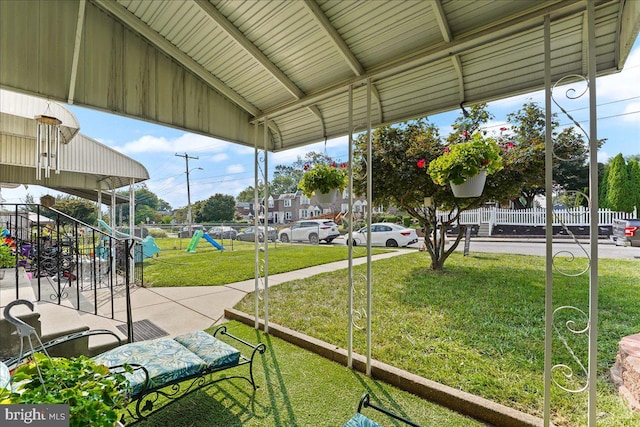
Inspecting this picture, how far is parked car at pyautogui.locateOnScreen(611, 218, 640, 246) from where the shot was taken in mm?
3665

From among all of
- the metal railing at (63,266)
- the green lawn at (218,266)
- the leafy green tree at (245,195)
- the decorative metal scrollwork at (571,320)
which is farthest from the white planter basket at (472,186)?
the leafy green tree at (245,195)

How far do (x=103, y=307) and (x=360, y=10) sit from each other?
5144mm

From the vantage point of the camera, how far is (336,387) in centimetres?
234

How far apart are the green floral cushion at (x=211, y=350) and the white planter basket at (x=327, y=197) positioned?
160cm

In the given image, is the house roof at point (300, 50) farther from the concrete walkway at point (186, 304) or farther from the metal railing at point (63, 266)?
the concrete walkway at point (186, 304)

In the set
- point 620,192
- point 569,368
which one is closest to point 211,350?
point 569,368

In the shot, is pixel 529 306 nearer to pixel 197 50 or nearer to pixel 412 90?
pixel 412 90

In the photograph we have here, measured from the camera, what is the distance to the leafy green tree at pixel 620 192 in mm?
3254

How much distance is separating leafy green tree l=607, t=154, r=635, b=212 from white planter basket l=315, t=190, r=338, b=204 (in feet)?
10.3

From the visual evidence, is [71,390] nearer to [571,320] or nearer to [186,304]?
[571,320]

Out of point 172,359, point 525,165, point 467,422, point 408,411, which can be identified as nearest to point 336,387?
point 408,411

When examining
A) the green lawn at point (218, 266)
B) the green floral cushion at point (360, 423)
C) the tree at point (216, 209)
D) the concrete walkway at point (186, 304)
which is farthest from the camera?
the tree at point (216, 209)

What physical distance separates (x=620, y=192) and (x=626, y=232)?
1.04 m

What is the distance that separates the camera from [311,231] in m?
12.7
